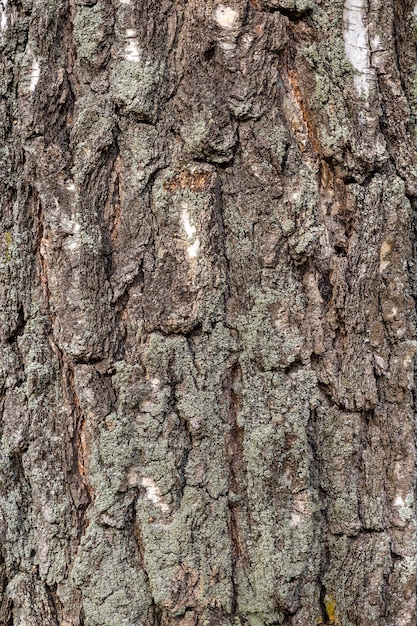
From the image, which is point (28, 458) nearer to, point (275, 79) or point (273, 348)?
point (273, 348)

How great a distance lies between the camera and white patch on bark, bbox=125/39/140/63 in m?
1.17

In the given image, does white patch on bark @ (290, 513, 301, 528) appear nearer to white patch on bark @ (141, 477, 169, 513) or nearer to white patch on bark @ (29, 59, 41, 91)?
white patch on bark @ (141, 477, 169, 513)

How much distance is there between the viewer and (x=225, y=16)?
117 cm

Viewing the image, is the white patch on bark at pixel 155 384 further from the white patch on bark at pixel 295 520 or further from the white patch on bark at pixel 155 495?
the white patch on bark at pixel 295 520

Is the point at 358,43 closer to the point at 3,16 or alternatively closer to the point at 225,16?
the point at 225,16

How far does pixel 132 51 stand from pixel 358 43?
49 cm

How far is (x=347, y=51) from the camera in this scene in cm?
125

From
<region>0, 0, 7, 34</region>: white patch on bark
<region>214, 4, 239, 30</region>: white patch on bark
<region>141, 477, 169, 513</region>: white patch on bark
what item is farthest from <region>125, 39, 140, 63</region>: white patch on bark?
<region>141, 477, 169, 513</region>: white patch on bark

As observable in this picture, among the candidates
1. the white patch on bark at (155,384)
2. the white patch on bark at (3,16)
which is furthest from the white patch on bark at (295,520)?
the white patch on bark at (3,16)

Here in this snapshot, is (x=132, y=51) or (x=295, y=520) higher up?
(x=132, y=51)

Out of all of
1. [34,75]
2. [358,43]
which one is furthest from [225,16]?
[34,75]

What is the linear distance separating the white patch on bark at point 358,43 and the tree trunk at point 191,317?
11mm

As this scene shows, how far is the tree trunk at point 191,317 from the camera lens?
118cm

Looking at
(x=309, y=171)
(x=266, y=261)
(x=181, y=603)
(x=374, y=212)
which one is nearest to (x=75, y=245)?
(x=266, y=261)
